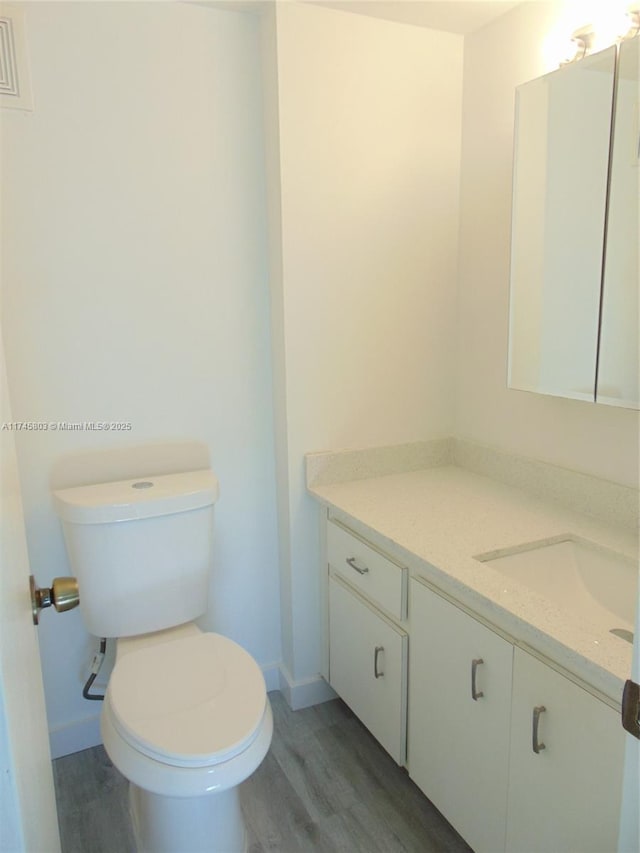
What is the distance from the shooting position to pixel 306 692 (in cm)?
213

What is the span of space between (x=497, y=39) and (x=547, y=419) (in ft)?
3.83

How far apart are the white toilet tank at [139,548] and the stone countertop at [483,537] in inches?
16.6

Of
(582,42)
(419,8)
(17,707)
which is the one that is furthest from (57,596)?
(419,8)

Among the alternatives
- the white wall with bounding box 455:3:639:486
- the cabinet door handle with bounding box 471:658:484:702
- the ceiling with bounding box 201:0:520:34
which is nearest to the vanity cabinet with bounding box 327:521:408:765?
the cabinet door handle with bounding box 471:658:484:702

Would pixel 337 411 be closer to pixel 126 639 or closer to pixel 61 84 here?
pixel 126 639

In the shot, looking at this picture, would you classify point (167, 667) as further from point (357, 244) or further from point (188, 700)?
point (357, 244)

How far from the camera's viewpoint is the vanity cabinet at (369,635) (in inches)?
64.4

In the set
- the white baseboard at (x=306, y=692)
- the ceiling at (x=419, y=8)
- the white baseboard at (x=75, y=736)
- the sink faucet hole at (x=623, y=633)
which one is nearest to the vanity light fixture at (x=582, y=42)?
the ceiling at (x=419, y=8)

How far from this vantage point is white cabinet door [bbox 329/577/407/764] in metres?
1.65

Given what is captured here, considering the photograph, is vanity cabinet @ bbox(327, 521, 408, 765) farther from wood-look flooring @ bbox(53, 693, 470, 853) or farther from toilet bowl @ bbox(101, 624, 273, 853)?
toilet bowl @ bbox(101, 624, 273, 853)

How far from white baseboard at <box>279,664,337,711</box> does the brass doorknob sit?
1.39m

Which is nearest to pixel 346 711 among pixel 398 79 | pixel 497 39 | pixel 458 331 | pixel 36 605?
pixel 458 331

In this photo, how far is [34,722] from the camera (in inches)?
30.0

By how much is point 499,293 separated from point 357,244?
1.60 feet
